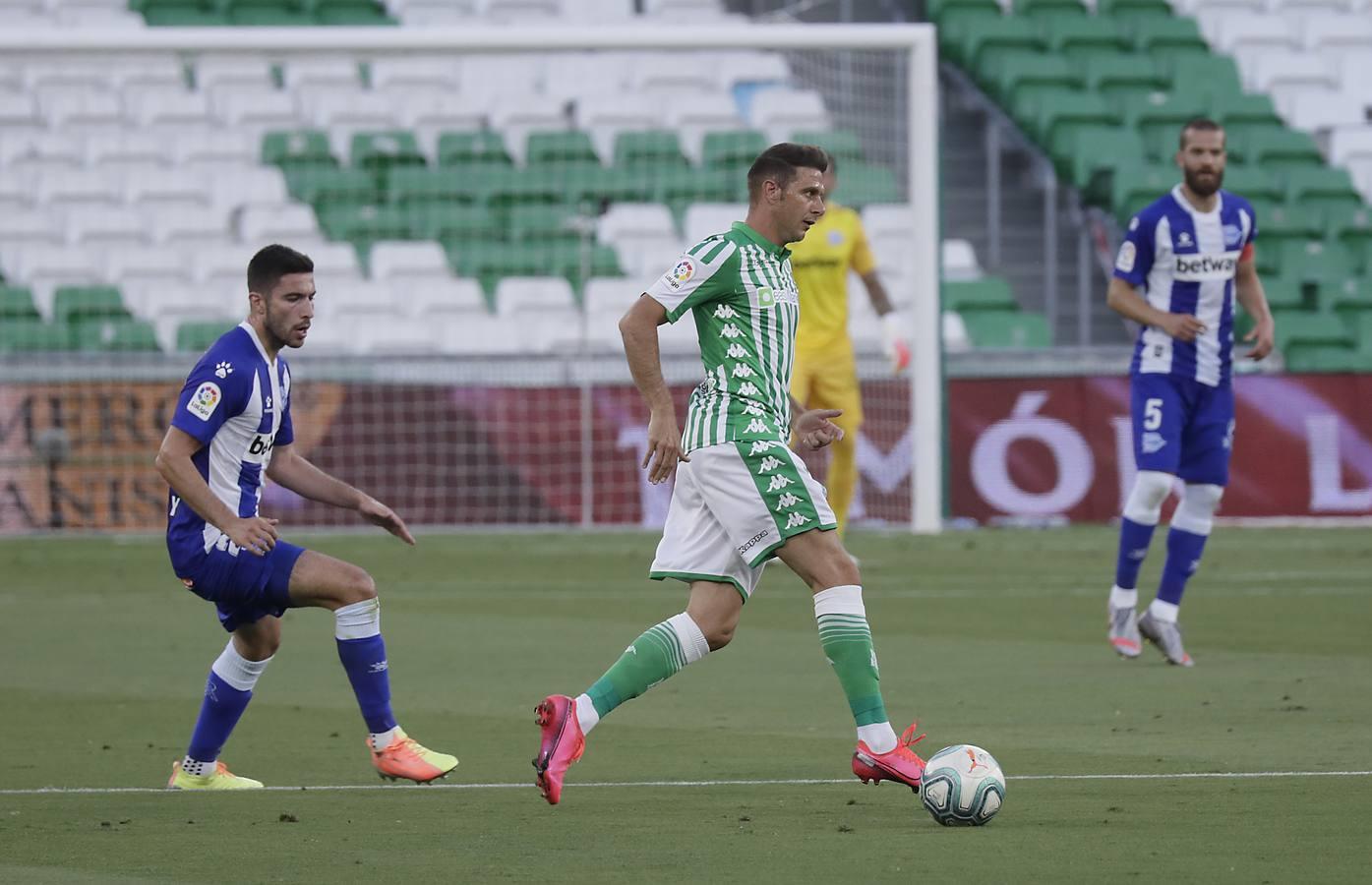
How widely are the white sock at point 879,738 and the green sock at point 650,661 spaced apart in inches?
20.9

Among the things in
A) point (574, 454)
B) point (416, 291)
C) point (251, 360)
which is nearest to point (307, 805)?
point (251, 360)

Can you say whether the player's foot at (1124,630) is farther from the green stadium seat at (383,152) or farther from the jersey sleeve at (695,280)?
the green stadium seat at (383,152)

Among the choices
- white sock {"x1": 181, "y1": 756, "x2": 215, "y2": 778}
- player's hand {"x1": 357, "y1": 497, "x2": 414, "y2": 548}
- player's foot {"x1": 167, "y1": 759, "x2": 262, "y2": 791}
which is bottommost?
player's foot {"x1": 167, "y1": 759, "x2": 262, "y2": 791}

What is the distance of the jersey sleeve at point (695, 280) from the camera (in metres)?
5.93

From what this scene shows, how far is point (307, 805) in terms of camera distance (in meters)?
6.00

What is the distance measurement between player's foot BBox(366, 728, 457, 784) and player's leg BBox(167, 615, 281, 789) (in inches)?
16.6

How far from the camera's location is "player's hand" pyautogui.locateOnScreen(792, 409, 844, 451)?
19.4ft

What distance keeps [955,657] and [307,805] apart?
13.8ft

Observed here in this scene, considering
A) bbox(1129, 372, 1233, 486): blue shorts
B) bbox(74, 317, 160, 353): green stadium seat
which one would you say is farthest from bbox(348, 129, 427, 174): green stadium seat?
bbox(1129, 372, 1233, 486): blue shorts

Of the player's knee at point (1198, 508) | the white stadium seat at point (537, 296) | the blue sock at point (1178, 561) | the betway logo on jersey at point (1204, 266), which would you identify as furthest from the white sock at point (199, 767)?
the white stadium seat at point (537, 296)

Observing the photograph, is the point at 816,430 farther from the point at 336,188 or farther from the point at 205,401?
the point at 336,188

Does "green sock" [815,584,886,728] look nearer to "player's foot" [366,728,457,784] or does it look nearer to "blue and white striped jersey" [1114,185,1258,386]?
"player's foot" [366,728,457,784]

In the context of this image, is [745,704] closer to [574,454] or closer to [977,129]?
[574,454]

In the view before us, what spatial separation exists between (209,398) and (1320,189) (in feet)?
55.6
